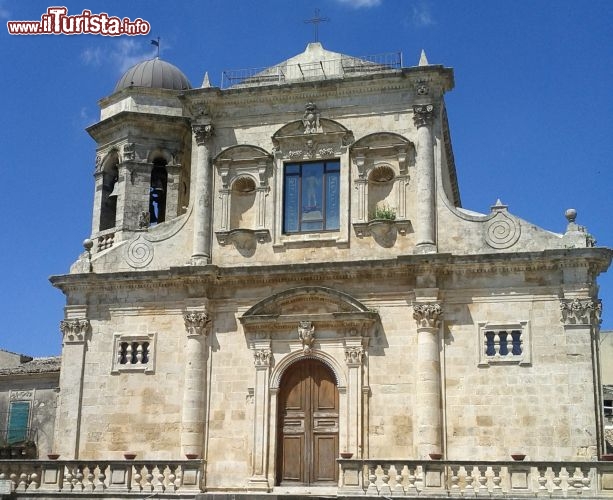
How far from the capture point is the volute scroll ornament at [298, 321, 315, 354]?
2211 cm

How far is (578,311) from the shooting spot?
2055 cm

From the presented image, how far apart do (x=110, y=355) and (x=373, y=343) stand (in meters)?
6.83

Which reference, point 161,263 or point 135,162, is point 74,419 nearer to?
point 161,263

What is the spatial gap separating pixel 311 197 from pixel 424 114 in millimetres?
3575

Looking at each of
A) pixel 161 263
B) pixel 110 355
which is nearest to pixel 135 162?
pixel 161 263

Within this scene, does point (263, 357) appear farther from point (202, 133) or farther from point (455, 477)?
point (202, 133)

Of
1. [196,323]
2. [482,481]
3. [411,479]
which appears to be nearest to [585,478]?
[482,481]

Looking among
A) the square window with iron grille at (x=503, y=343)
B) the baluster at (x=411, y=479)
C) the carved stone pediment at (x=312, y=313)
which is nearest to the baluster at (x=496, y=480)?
the baluster at (x=411, y=479)

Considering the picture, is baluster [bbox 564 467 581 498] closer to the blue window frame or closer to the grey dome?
the grey dome

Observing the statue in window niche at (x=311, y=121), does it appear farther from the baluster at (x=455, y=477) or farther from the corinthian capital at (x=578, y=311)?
the baluster at (x=455, y=477)

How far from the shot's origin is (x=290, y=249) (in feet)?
76.0

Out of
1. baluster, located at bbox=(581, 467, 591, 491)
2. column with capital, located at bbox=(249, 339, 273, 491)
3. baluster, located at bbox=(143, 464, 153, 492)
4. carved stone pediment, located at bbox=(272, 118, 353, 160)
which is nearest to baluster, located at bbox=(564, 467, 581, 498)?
baluster, located at bbox=(581, 467, 591, 491)

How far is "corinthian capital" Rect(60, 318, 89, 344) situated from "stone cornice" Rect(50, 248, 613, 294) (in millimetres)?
813

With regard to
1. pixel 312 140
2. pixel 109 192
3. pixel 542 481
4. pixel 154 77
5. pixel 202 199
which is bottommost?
pixel 542 481
